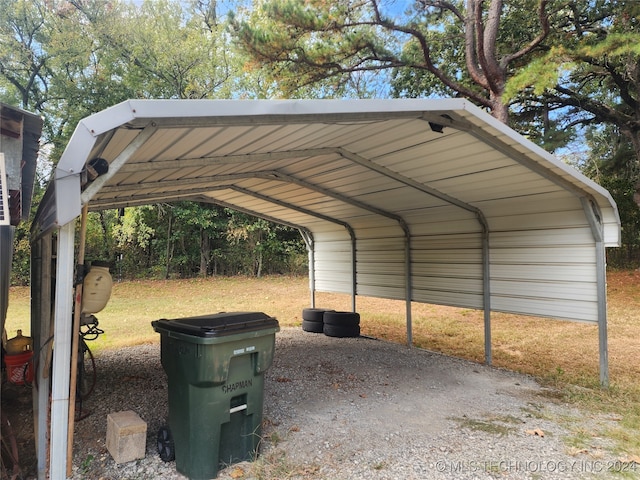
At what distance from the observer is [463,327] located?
9.37m

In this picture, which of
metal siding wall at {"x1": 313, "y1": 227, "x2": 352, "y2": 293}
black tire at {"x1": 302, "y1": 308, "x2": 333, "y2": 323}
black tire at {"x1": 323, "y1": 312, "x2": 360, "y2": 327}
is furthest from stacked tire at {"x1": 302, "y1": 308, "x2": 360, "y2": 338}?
metal siding wall at {"x1": 313, "y1": 227, "x2": 352, "y2": 293}

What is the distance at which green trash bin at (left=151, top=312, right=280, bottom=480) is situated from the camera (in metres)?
2.57

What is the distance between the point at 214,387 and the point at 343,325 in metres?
4.80

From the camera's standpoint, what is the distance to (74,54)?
13000 mm

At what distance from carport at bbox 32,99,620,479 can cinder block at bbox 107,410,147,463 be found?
37cm

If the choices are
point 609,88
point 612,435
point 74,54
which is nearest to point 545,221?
point 612,435

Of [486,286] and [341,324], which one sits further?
[341,324]

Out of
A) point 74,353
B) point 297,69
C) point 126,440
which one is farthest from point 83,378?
point 297,69

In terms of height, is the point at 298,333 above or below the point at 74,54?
below

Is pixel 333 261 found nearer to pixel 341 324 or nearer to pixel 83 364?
pixel 341 324

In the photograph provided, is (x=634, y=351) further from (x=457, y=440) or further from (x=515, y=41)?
(x=515, y=41)

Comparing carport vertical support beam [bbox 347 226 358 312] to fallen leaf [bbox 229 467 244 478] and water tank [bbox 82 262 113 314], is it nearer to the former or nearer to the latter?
water tank [bbox 82 262 113 314]

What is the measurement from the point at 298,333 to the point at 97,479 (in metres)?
5.16
